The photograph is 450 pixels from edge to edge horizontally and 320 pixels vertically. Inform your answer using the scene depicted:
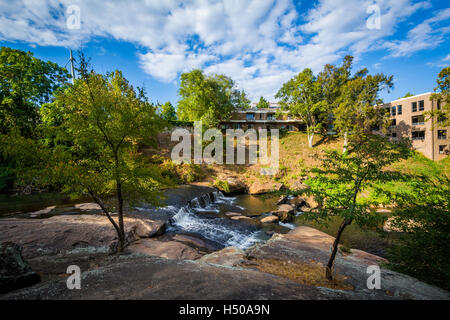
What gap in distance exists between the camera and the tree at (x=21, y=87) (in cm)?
1885

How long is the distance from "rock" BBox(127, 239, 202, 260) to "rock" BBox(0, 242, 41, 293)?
3836 mm

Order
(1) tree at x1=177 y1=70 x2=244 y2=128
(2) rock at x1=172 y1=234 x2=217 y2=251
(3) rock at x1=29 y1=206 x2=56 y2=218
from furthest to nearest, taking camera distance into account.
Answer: (1) tree at x1=177 y1=70 x2=244 y2=128 < (3) rock at x1=29 y1=206 x2=56 y2=218 < (2) rock at x1=172 y1=234 x2=217 y2=251

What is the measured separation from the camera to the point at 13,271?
4320mm

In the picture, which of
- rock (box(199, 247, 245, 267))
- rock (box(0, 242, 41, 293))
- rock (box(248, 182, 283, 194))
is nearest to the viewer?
rock (box(0, 242, 41, 293))

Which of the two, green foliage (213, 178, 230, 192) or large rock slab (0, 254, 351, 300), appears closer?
large rock slab (0, 254, 351, 300)

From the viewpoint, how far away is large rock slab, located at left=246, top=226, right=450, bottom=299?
489 centimetres

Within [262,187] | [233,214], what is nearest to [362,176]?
[233,214]

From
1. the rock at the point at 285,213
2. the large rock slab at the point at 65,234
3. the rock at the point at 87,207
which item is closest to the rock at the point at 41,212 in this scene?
the rock at the point at 87,207

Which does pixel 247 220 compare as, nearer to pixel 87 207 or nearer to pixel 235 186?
pixel 235 186

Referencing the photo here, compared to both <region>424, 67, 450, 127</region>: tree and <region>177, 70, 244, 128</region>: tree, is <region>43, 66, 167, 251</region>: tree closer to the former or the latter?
<region>177, 70, 244, 128</region>: tree

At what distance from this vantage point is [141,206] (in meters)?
14.6

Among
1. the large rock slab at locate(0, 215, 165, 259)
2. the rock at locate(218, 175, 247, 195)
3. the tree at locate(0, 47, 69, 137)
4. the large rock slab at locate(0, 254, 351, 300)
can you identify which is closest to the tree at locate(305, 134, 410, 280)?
the large rock slab at locate(0, 254, 351, 300)

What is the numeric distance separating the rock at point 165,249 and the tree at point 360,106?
29021mm

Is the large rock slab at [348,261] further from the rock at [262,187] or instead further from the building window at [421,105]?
the building window at [421,105]
